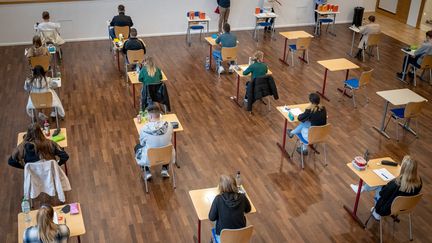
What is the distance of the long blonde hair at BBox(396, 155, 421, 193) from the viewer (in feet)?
18.7

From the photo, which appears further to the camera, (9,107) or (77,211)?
(9,107)

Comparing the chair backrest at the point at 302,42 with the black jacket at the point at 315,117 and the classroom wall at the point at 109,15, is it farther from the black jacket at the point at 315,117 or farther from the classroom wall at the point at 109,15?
the black jacket at the point at 315,117

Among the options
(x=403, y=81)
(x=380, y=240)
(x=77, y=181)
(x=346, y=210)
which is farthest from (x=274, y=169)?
(x=403, y=81)

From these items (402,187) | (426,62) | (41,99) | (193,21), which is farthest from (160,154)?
(426,62)

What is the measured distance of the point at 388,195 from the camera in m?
6.00

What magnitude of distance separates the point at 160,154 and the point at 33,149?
178cm

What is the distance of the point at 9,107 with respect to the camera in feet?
31.6

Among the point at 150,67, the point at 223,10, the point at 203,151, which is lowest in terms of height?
the point at 203,151

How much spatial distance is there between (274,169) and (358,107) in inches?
133

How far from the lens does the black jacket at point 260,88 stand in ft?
31.3

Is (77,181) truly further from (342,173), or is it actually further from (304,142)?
(342,173)

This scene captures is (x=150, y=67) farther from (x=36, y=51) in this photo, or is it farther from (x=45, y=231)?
(x=45, y=231)

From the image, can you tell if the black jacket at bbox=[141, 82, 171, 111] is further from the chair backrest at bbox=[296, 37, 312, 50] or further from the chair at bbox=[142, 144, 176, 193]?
the chair backrest at bbox=[296, 37, 312, 50]

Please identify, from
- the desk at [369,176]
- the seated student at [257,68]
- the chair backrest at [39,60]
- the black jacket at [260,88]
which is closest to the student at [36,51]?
the chair backrest at [39,60]
